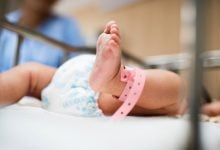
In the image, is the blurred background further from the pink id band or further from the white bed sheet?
the white bed sheet

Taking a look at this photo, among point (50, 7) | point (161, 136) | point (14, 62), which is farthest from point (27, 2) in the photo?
point (161, 136)

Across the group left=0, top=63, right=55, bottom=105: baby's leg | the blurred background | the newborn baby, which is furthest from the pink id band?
the blurred background

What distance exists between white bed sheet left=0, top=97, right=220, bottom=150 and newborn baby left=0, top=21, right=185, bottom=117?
77mm

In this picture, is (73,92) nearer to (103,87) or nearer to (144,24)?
(103,87)

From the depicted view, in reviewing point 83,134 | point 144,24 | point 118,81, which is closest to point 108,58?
point 118,81

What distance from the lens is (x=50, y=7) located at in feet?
4.50

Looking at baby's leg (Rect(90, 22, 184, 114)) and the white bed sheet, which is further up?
baby's leg (Rect(90, 22, 184, 114))

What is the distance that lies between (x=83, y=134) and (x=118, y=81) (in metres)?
0.15

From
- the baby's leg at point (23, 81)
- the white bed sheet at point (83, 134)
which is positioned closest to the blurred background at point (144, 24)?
the baby's leg at point (23, 81)

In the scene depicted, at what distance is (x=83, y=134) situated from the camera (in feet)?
1.30

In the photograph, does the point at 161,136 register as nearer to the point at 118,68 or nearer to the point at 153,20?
the point at 118,68

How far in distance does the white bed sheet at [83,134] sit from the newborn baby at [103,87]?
77mm

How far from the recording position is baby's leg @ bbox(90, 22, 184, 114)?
0.51m

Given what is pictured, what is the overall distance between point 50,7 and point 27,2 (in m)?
0.15
